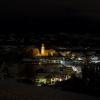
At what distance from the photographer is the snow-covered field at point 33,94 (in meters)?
3.63

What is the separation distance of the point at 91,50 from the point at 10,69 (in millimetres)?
4622

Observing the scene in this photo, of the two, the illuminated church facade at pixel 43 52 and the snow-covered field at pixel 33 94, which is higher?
the illuminated church facade at pixel 43 52

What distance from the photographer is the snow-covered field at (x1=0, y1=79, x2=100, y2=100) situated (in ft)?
11.9

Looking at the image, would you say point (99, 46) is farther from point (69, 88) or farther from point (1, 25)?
point (69, 88)

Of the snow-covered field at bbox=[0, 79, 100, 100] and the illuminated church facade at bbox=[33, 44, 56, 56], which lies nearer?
the snow-covered field at bbox=[0, 79, 100, 100]

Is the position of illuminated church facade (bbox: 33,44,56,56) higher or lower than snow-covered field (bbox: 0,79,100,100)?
higher

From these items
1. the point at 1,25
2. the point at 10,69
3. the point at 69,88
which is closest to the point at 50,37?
the point at 1,25

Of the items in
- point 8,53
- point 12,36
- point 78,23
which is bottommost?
point 8,53

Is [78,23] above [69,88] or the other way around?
above

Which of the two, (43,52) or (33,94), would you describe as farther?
(43,52)

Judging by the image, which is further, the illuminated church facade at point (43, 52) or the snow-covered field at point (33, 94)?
the illuminated church facade at point (43, 52)

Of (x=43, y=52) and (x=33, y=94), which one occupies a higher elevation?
(x=43, y=52)

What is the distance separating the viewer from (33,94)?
152 inches

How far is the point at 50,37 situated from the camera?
1008cm
